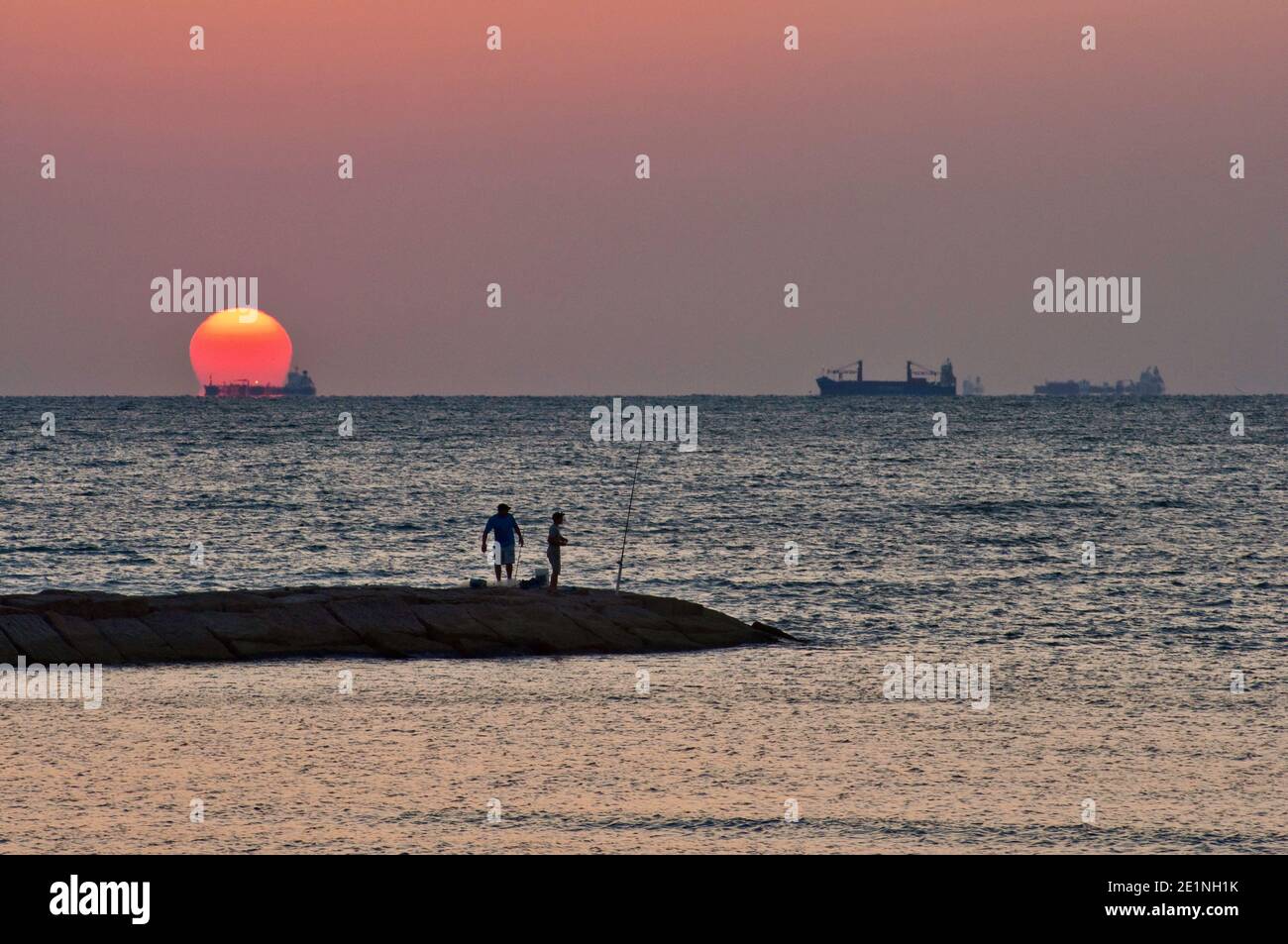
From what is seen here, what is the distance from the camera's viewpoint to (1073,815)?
1469cm

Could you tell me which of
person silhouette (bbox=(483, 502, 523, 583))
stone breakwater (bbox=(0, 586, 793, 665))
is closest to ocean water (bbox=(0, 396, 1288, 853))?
stone breakwater (bbox=(0, 586, 793, 665))

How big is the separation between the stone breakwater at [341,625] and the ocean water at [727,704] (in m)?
0.90

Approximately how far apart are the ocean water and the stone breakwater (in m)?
0.90

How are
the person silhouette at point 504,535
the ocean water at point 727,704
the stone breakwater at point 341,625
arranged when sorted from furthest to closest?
the person silhouette at point 504,535, the stone breakwater at point 341,625, the ocean water at point 727,704

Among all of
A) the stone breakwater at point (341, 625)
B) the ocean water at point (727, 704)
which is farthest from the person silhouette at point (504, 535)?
the ocean water at point (727, 704)

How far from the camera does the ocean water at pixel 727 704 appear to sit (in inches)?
563

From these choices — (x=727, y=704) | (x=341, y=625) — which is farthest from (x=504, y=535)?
(x=727, y=704)

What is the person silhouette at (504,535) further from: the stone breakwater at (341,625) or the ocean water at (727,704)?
the ocean water at (727,704)

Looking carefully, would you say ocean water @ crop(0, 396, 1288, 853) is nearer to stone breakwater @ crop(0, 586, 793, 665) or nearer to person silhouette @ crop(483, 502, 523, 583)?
stone breakwater @ crop(0, 586, 793, 665)

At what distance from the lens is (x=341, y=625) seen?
2603cm

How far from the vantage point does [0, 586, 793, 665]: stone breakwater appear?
958 inches
